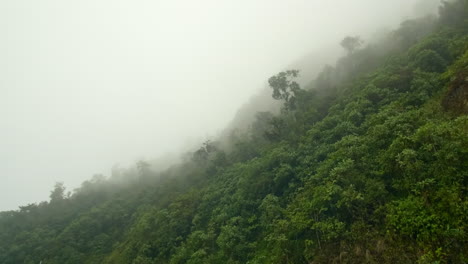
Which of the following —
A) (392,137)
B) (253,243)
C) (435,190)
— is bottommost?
(253,243)

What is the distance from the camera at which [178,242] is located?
3906 cm

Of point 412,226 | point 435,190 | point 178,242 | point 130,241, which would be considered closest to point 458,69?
point 435,190

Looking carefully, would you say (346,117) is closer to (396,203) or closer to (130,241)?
(396,203)

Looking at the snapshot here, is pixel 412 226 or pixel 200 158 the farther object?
pixel 200 158

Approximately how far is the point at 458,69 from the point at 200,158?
5272 centimetres

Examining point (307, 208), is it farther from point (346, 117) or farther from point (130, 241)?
point (130, 241)

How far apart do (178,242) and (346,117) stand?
2781 centimetres

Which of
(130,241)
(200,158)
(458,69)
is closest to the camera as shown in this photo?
(458,69)

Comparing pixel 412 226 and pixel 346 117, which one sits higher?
pixel 346 117

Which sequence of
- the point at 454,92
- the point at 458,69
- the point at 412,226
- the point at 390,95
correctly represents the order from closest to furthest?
the point at 412,226
the point at 454,92
the point at 458,69
the point at 390,95

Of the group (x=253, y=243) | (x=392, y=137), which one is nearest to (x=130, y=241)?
(x=253, y=243)

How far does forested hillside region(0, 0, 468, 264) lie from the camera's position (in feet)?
64.8

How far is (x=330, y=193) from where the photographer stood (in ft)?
81.6

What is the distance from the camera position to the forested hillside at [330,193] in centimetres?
1977
